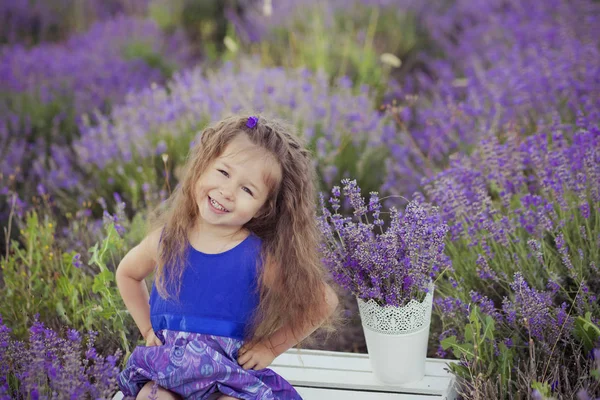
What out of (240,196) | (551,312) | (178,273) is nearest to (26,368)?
(178,273)

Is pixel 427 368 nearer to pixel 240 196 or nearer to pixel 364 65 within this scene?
pixel 240 196

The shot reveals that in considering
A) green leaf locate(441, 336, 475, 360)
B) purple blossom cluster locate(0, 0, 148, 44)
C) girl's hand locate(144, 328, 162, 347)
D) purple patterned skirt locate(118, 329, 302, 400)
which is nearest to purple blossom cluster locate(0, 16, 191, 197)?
purple blossom cluster locate(0, 0, 148, 44)

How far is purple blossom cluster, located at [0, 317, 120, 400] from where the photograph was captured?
1729mm

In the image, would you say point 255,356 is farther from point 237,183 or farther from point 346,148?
point 346,148

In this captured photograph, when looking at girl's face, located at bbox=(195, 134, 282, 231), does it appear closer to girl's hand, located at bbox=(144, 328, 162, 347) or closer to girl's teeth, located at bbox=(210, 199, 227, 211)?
girl's teeth, located at bbox=(210, 199, 227, 211)

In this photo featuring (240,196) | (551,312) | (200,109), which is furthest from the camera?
(200,109)

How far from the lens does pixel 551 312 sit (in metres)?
2.29

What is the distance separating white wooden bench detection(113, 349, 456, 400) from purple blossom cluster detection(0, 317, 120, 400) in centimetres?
29

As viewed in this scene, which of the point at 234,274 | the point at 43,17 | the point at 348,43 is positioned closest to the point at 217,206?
the point at 234,274

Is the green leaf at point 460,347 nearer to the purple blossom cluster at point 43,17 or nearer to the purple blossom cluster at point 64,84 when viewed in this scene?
the purple blossom cluster at point 64,84

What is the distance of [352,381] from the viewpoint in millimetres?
2293

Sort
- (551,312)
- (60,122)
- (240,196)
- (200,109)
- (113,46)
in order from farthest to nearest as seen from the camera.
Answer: (113,46), (60,122), (200,109), (551,312), (240,196)

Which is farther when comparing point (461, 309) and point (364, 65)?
point (364, 65)

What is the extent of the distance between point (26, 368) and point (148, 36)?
15.5 feet
